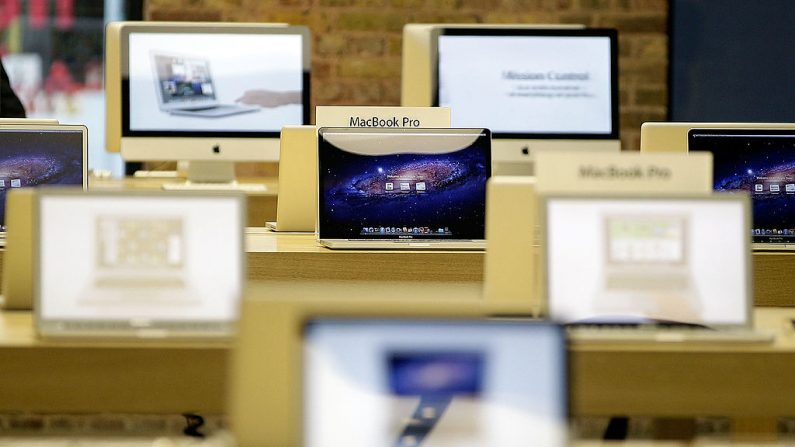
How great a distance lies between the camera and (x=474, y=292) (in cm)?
144

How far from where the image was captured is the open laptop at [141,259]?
1938 mm

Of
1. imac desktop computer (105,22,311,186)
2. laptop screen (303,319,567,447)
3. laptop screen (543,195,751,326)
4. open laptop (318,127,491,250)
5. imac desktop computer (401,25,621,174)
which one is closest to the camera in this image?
laptop screen (303,319,567,447)

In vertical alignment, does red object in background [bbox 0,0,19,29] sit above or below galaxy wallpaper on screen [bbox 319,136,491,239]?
above

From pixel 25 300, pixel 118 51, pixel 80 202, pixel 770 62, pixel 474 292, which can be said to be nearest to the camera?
pixel 474 292

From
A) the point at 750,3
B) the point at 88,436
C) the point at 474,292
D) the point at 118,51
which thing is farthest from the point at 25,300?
the point at 750,3

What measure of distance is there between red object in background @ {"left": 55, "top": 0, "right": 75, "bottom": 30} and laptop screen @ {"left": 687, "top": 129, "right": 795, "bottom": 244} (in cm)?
332

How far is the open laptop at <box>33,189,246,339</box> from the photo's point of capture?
194 cm

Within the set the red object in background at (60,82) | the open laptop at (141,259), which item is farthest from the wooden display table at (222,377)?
the red object in background at (60,82)

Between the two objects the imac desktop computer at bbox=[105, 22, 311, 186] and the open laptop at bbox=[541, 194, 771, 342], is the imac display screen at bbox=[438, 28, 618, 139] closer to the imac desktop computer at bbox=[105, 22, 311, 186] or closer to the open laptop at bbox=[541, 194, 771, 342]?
the imac desktop computer at bbox=[105, 22, 311, 186]

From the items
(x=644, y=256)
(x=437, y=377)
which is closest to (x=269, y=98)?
(x=644, y=256)

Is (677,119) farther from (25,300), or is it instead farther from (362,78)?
(25,300)

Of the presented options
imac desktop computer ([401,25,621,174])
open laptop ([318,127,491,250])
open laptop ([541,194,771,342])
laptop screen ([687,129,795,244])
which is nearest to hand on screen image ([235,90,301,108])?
imac desktop computer ([401,25,621,174])

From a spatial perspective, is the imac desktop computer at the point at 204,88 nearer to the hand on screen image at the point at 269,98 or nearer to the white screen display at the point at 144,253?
the hand on screen image at the point at 269,98

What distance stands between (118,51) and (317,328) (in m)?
3.16
